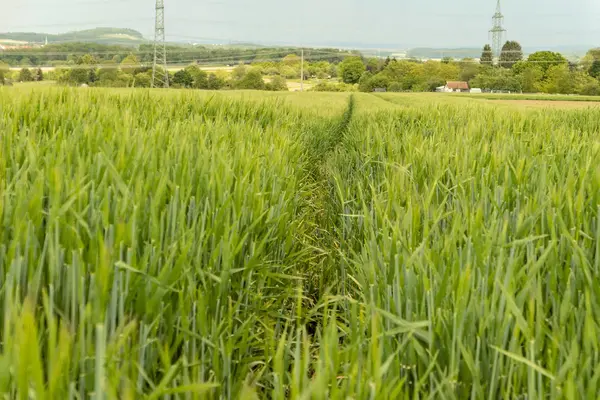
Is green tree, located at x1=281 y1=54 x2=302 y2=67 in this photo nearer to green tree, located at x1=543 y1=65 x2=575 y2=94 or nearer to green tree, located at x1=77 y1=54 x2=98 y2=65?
green tree, located at x1=77 y1=54 x2=98 y2=65

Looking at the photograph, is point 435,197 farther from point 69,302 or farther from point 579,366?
point 69,302

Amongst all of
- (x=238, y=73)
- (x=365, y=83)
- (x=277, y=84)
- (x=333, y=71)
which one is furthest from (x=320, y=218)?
(x=333, y=71)

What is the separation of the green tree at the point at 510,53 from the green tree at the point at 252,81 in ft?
183

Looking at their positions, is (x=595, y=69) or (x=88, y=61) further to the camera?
(x=595, y=69)

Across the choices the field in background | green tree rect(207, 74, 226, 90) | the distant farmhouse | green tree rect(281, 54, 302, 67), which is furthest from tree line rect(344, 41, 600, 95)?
the field in background

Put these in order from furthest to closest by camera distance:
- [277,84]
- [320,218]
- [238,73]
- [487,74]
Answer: [487,74] → [277,84] → [238,73] → [320,218]

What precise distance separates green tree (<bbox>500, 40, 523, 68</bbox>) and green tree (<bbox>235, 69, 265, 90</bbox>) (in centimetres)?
5582

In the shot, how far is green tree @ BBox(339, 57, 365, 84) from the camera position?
258ft

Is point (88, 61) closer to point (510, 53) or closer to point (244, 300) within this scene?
point (244, 300)

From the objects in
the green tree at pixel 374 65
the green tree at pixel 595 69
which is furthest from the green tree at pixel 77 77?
the green tree at pixel 595 69

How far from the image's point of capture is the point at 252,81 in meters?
55.4

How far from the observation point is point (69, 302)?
844 millimetres

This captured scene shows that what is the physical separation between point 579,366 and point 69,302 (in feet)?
2.42

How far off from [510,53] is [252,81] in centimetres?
6975
